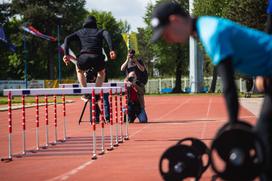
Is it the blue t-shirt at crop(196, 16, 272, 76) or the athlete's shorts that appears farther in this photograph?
the athlete's shorts

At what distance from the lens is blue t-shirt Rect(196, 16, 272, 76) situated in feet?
14.2

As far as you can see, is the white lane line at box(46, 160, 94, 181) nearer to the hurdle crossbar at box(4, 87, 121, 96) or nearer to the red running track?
the red running track

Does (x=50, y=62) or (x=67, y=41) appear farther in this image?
(x=50, y=62)

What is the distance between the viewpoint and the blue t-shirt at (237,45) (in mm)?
4324

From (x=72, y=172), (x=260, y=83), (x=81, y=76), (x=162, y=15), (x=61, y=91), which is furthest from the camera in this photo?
(x=81, y=76)

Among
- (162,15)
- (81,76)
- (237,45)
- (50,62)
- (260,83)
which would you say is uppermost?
(50,62)

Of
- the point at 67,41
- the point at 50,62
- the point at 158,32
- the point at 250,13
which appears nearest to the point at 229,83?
the point at 158,32

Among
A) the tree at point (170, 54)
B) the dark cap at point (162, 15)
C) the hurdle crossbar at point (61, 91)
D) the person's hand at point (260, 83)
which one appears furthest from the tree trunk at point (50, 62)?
the dark cap at point (162, 15)

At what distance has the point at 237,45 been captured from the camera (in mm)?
4402

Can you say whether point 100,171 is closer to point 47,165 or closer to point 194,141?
point 47,165

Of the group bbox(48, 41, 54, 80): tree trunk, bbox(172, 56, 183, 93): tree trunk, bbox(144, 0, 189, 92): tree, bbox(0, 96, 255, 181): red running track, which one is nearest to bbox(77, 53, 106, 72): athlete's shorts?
bbox(0, 96, 255, 181): red running track

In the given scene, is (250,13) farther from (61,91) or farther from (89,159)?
(89,159)

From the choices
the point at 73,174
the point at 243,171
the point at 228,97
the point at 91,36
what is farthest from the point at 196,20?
the point at 91,36

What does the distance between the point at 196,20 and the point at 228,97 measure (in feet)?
2.31
